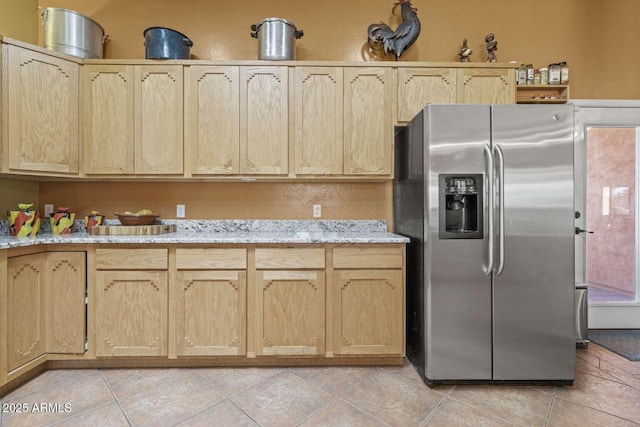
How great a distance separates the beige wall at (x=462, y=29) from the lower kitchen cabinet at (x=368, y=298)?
190cm

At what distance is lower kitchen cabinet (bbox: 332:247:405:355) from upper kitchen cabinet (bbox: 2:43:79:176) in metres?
2.25

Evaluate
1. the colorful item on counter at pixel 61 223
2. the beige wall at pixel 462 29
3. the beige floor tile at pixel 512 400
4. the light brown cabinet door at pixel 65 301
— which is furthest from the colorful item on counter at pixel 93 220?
the beige floor tile at pixel 512 400

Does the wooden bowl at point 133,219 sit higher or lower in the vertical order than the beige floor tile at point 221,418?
higher

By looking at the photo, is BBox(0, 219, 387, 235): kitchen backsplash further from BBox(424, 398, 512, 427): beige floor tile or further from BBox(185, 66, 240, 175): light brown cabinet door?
BBox(424, 398, 512, 427): beige floor tile

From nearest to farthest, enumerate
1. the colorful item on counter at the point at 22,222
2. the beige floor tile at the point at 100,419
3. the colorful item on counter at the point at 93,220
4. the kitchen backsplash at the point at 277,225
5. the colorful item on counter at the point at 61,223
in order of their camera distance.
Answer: the beige floor tile at the point at 100,419 < the colorful item on counter at the point at 22,222 < the colorful item on counter at the point at 61,223 < the colorful item on counter at the point at 93,220 < the kitchen backsplash at the point at 277,225

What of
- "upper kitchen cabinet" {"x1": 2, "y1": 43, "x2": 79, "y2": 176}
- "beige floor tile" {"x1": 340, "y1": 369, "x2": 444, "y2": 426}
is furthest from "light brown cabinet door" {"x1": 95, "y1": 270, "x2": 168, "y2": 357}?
"beige floor tile" {"x1": 340, "y1": 369, "x2": 444, "y2": 426}

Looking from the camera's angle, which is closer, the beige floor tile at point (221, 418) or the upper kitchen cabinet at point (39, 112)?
the beige floor tile at point (221, 418)

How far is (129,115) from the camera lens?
2.46 m

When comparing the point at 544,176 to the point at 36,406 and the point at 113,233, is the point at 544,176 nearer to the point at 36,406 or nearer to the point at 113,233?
the point at 113,233

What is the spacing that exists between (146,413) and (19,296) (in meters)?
1.16

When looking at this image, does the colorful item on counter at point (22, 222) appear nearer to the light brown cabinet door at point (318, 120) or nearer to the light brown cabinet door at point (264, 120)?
the light brown cabinet door at point (264, 120)

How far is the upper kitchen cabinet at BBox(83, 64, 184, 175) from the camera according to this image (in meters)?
2.45

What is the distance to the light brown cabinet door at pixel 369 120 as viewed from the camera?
2512 mm

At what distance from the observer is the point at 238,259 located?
2170 mm
